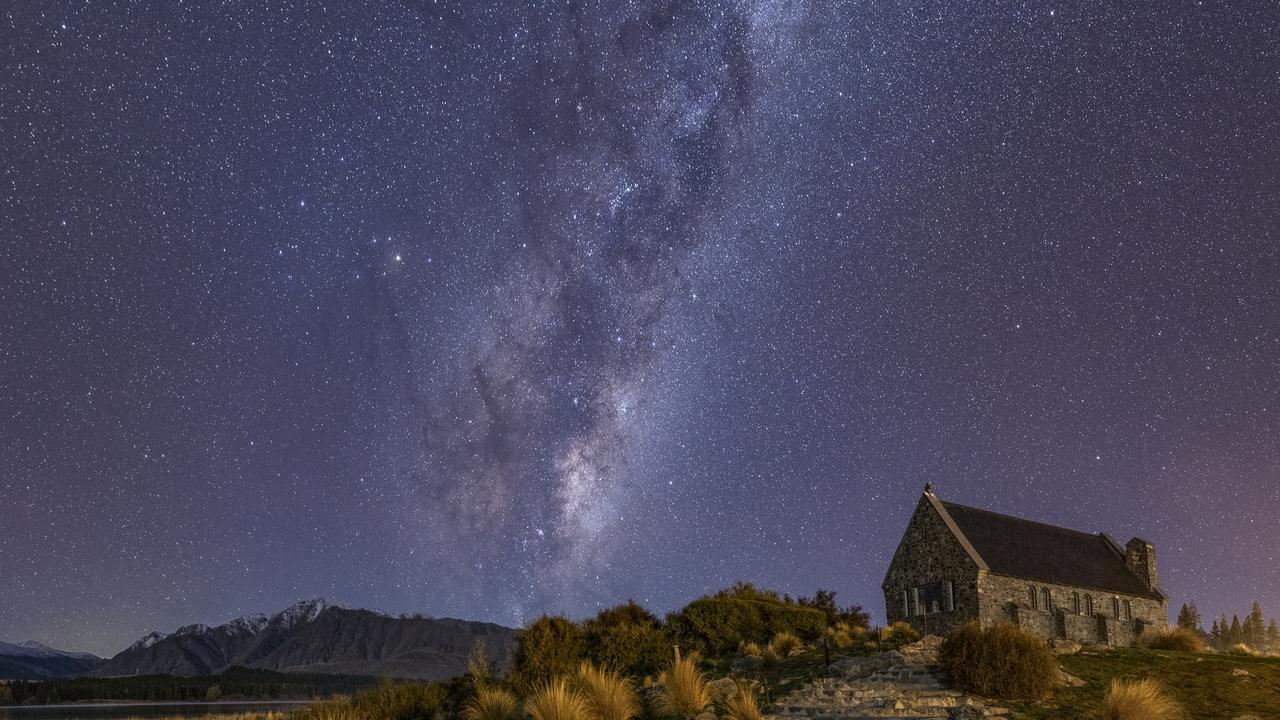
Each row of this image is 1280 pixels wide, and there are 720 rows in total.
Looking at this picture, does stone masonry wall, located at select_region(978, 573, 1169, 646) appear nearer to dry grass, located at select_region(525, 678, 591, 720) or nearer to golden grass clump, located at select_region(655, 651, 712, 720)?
golden grass clump, located at select_region(655, 651, 712, 720)

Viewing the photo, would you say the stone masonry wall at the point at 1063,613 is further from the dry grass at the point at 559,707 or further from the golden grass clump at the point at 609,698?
the dry grass at the point at 559,707

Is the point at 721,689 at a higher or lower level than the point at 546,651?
lower

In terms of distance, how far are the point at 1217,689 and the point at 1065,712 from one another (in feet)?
16.9

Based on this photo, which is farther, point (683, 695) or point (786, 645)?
point (786, 645)

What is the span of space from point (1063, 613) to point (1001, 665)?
25.6 meters

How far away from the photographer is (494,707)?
2033 centimetres

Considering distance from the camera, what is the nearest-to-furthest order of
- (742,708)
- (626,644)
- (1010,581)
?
(742,708) < (626,644) < (1010,581)

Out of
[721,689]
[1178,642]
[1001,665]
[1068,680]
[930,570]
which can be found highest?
[930,570]

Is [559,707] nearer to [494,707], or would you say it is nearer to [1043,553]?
[494,707]

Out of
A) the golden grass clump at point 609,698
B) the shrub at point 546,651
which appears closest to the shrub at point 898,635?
the shrub at point 546,651

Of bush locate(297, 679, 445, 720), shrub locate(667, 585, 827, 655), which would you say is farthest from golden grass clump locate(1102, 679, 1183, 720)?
bush locate(297, 679, 445, 720)

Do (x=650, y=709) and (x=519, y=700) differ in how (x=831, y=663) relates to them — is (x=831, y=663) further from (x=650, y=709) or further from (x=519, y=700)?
(x=519, y=700)

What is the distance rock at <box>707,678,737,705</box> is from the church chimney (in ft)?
117

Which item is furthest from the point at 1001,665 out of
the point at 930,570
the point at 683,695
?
the point at 930,570
